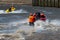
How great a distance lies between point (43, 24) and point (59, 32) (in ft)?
9.75

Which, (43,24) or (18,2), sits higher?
(43,24)

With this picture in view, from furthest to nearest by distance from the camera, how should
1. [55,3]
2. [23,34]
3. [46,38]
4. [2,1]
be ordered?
[2,1] < [55,3] < [23,34] < [46,38]

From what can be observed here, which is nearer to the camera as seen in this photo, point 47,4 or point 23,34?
point 23,34

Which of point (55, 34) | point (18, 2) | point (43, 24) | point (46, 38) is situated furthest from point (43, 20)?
point (18, 2)

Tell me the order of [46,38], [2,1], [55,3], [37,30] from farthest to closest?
[2,1]
[55,3]
[37,30]
[46,38]

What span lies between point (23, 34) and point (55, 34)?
1.70m

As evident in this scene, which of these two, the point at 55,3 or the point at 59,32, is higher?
the point at 59,32

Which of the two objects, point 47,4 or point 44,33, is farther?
point 47,4

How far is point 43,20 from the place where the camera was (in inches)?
814

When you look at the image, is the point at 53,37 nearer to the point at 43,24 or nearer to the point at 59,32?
the point at 59,32

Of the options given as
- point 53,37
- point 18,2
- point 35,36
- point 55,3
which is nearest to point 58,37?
point 53,37

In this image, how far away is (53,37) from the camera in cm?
1517

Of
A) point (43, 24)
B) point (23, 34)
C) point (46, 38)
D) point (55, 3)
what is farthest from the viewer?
point (55, 3)

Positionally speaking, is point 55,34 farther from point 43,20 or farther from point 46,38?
point 43,20
